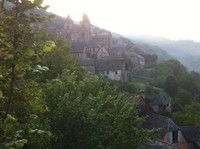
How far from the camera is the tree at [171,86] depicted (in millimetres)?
95981

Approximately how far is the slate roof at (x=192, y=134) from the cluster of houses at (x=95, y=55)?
33.2 meters

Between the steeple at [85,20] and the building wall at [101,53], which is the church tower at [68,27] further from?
the building wall at [101,53]

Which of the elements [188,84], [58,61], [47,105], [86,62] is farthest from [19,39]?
[188,84]

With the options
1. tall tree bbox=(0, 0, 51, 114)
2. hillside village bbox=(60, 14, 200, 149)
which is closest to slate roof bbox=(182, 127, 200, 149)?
hillside village bbox=(60, 14, 200, 149)

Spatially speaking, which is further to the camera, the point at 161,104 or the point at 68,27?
the point at 68,27

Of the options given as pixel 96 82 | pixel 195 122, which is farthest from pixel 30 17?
pixel 195 122

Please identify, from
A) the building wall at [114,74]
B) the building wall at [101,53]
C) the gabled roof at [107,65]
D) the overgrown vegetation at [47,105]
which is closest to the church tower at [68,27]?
the building wall at [101,53]

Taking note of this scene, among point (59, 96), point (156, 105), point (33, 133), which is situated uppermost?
point (33, 133)

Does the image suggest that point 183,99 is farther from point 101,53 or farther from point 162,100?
point 101,53

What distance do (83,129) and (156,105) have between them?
205ft

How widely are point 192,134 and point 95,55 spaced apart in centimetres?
6071

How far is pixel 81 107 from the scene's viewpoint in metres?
20.9

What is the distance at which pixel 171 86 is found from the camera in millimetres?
96000

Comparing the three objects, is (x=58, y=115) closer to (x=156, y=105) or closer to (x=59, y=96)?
(x=59, y=96)
